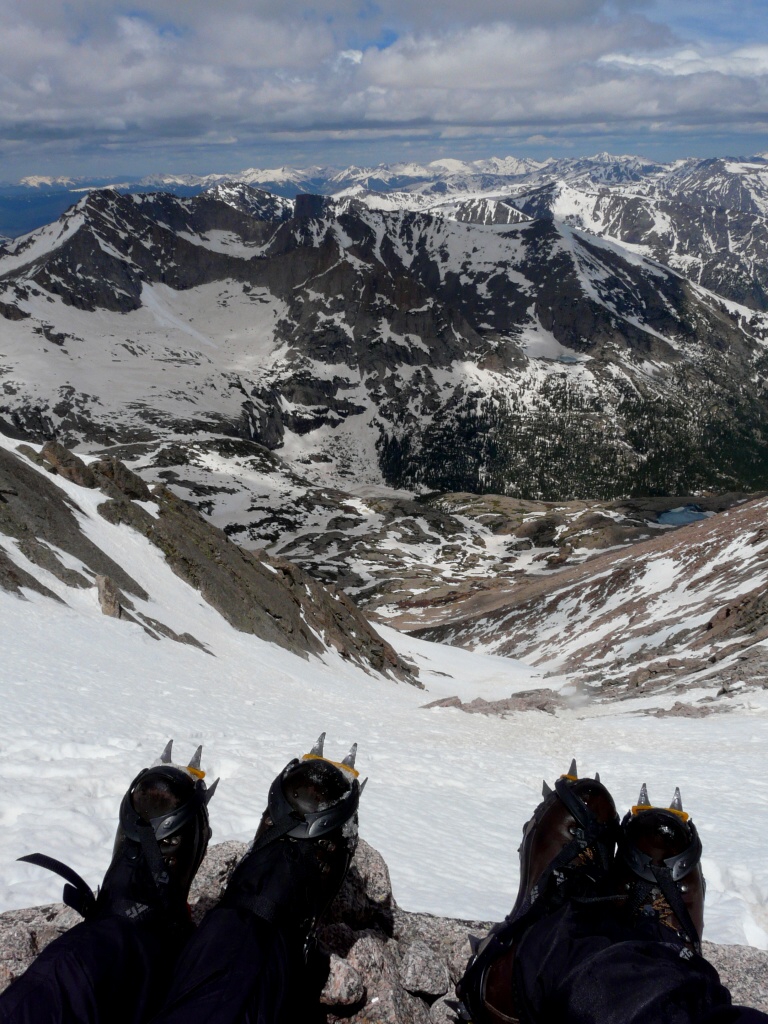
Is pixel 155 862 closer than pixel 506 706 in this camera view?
Yes

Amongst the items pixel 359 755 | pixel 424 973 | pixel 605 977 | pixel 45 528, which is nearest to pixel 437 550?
pixel 45 528

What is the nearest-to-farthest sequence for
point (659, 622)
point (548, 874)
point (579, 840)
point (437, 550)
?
point (548, 874), point (579, 840), point (659, 622), point (437, 550)

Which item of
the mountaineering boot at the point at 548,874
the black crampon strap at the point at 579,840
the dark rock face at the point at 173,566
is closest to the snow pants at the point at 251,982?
the mountaineering boot at the point at 548,874

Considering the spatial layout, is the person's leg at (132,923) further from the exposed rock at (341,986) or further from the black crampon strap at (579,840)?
the black crampon strap at (579,840)

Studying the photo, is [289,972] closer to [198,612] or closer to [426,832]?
[426,832]

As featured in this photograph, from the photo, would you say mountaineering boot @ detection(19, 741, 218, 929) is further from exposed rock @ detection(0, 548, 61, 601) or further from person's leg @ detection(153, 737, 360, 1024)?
exposed rock @ detection(0, 548, 61, 601)

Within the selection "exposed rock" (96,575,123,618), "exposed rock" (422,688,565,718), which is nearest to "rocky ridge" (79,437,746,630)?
"exposed rock" (422,688,565,718)

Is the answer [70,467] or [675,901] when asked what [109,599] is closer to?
[70,467]

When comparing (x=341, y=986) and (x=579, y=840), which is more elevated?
(x=579, y=840)
